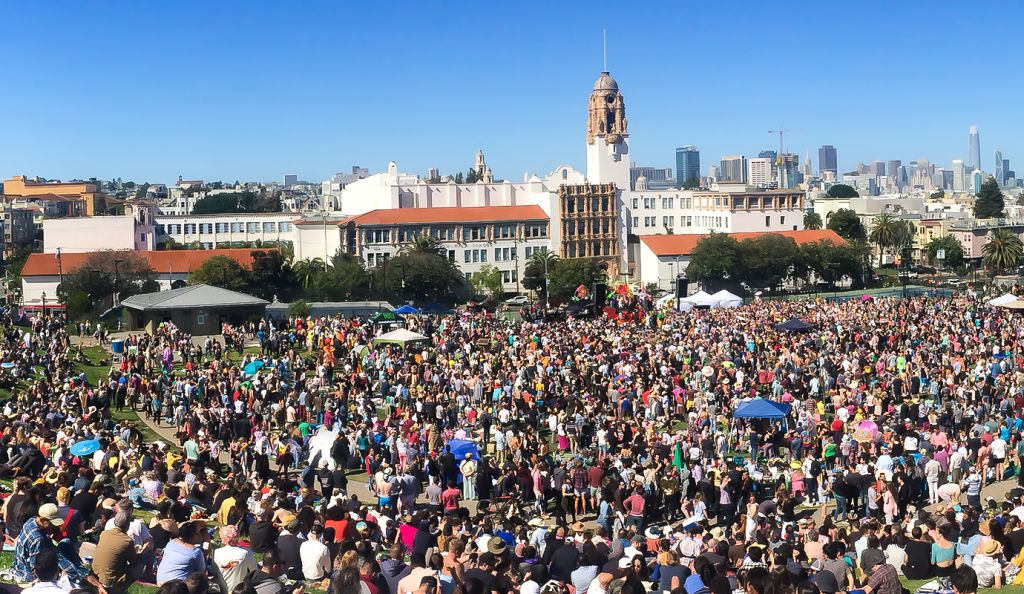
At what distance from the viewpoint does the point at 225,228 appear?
110375mm

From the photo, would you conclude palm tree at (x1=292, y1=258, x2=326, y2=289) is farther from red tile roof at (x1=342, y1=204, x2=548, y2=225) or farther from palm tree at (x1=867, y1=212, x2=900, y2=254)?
palm tree at (x1=867, y1=212, x2=900, y2=254)

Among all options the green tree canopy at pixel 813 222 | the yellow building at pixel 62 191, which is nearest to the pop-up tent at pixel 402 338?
the green tree canopy at pixel 813 222

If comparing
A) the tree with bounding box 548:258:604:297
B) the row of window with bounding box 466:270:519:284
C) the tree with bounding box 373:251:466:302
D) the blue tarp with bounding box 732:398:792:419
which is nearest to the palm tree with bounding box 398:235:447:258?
the row of window with bounding box 466:270:519:284

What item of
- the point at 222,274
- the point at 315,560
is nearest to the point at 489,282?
the point at 222,274

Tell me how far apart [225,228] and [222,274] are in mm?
41868

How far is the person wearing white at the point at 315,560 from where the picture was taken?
11656 millimetres

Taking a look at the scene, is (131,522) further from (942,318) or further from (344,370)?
(942,318)

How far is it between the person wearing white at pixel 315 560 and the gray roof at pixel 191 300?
1318 inches

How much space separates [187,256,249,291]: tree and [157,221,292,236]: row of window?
38045 mm

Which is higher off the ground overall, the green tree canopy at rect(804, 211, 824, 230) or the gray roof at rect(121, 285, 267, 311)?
the green tree canopy at rect(804, 211, 824, 230)

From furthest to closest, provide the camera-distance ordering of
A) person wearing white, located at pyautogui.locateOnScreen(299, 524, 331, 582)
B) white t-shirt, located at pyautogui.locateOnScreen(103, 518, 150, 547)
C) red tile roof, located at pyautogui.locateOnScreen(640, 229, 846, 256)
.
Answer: red tile roof, located at pyautogui.locateOnScreen(640, 229, 846, 256) → person wearing white, located at pyautogui.locateOnScreen(299, 524, 331, 582) → white t-shirt, located at pyautogui.locateOnScreen(103, 518, 150, 547)

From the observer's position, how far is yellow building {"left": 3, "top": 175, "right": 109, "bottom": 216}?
160000mm

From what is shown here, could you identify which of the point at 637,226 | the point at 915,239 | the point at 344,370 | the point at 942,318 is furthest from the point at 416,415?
the point at 915,239

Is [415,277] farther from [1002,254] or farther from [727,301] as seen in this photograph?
[1002,254]
